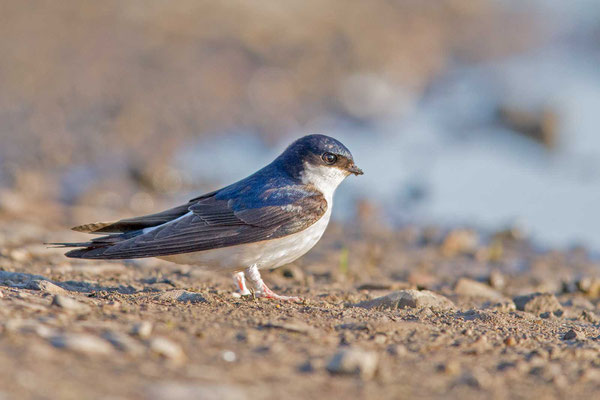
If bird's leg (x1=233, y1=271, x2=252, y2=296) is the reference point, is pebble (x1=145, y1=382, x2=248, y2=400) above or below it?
below

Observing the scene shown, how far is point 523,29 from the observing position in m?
18.3

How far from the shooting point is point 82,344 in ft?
11.4

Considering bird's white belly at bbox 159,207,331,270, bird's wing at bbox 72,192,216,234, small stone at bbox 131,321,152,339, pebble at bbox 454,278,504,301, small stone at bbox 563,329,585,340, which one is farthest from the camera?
pebble at bbox 454,278,504,301

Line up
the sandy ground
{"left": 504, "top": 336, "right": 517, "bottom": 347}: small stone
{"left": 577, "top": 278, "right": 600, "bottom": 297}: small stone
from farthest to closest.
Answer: {"left": 577, "top": 278, "right": 600, "bottom": 297}: small stone, {"left": 504, "top": 336, "right": 517, "bottom": 347}: small stone, the sandy ground

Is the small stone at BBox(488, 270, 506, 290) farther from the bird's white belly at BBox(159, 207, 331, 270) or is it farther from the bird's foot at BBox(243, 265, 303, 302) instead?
the bird's foot at BBox(243, 265, 303, 302)

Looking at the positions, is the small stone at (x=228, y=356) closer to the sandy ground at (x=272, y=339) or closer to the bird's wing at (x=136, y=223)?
the sandy ground at (x=272, y=339)

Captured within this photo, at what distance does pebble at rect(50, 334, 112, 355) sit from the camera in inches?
136

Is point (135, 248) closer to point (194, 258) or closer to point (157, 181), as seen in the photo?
point (194, 258)

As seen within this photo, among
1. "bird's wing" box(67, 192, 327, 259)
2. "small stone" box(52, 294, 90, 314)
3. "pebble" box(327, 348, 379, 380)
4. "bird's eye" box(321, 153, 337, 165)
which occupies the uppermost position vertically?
"bird's eye" box(321, 153, 337, 165)

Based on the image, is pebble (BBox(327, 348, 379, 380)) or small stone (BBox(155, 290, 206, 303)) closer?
pebble (BBox(327, 348, 379, 380))

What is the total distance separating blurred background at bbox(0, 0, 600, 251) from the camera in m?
9.80

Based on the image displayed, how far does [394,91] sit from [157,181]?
518 centimetres

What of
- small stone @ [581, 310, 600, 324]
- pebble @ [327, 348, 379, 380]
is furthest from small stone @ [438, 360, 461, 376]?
small stone @ [581, 310, 600, 324]

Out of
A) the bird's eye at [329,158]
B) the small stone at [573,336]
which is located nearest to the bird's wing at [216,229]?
the bird's eye at [329,158]
